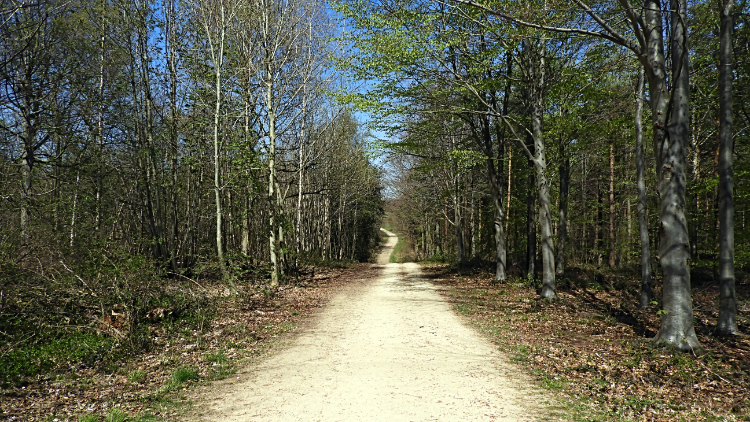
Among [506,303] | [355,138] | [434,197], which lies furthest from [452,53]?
[355,138]

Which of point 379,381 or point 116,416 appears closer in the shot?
point 116,416

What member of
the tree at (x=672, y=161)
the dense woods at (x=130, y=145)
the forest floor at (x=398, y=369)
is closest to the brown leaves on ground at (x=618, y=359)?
the forest floor at (x=398, y=369)

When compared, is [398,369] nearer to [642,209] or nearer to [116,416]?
[116,416]

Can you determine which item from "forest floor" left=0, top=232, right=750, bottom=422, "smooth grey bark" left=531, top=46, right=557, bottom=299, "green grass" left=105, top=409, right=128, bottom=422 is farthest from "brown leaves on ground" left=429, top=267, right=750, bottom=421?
"green grass" left=105, top=409, right=128, bottom=422

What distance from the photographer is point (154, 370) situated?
20.3 ft

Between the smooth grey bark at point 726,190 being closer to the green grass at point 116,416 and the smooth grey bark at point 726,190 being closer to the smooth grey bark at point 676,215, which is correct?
the smooth grey bark at point 676,215

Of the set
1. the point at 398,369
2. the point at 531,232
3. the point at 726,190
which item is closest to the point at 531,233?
the point at 531,232

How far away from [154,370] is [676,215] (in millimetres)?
8621

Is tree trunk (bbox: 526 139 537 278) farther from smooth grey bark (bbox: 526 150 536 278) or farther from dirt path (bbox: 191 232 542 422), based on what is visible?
dirt path (bbox: 191 232 542 422)

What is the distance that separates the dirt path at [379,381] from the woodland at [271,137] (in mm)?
1127

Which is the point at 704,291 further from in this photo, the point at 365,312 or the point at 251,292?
the point at 251,292

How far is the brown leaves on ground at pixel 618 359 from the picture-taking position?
4789mm

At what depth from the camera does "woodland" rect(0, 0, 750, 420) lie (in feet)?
Answer: 22.7

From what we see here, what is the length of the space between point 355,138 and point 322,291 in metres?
19.0
